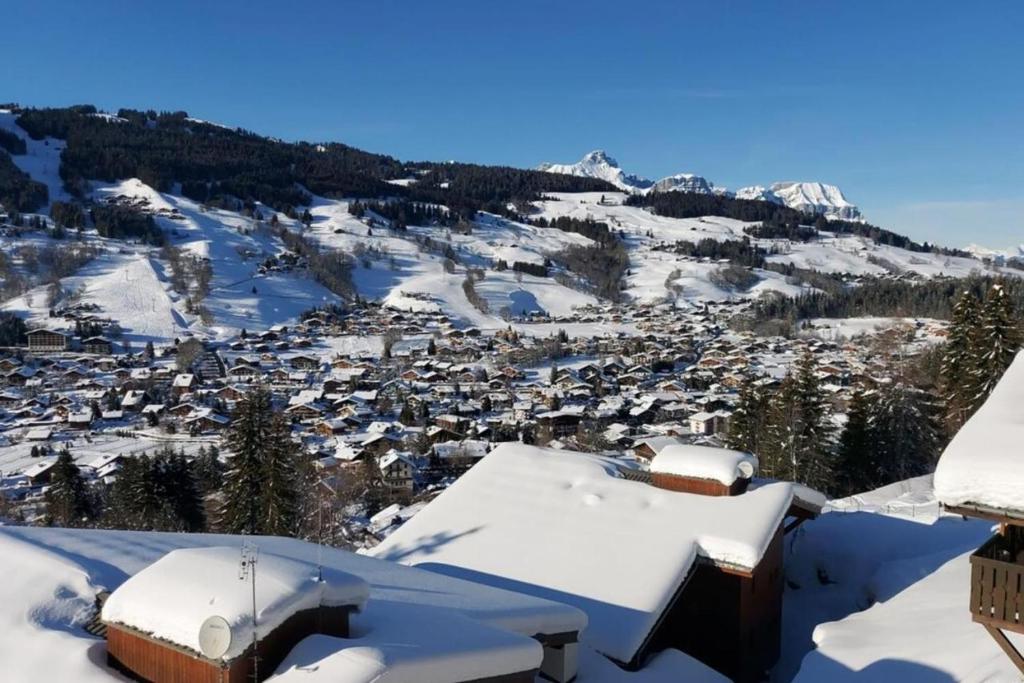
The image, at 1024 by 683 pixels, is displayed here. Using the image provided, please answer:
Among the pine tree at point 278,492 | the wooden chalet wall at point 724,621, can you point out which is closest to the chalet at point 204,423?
the pine tree at point 278,492

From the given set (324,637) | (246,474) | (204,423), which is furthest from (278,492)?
(204,423)

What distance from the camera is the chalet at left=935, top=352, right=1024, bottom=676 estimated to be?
497 cm

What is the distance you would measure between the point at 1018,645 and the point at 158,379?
66.9 m

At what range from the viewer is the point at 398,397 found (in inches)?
2274

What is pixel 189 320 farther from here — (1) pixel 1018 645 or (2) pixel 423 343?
(1) pixel 1018 645

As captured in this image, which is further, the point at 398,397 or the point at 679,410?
the point at 398,397

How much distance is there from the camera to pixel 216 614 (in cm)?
438

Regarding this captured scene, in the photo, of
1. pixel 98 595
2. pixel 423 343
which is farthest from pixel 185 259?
pixel 98 595

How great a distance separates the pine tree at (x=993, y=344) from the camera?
1922 centimetres

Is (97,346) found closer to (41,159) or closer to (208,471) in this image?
(208,471)

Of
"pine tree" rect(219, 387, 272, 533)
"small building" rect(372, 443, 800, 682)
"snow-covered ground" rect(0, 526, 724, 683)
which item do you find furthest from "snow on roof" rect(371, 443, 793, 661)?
"pine tree" rect(219, 387, 272, 533)

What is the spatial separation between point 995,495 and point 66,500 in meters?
27.3

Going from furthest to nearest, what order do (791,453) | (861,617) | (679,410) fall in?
(679,410) → (791,453) → (861,617)

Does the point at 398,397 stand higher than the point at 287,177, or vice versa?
the point at 287,177
